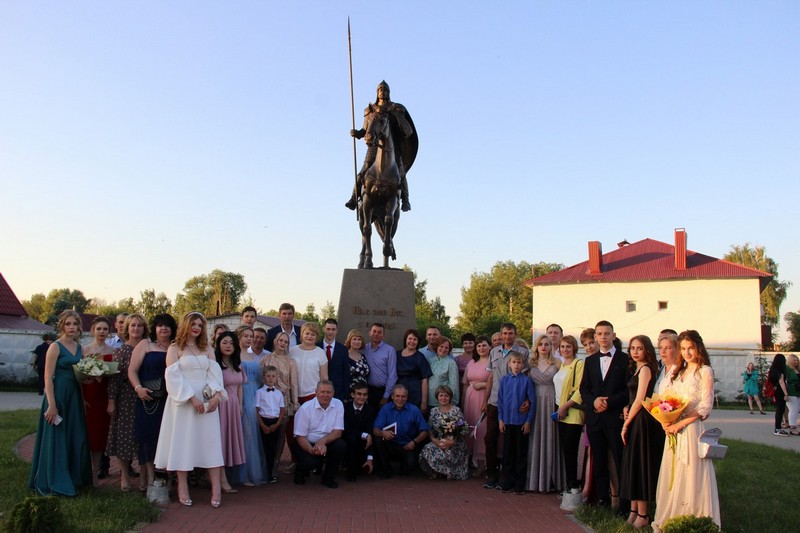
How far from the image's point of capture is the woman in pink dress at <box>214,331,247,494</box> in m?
7.11

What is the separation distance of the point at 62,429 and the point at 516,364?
4526 mm

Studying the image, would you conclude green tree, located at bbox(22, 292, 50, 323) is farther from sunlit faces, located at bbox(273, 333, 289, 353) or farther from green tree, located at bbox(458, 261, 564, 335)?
sunlit faces, located at bbox(273, 333, 289, 353)

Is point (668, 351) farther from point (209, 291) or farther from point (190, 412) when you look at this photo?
point (209, 291)

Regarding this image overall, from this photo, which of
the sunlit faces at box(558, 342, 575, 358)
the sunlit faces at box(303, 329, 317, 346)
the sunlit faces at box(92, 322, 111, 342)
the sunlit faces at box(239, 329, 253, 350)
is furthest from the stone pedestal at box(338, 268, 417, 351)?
the sunlit faces at box(92, 322, 111, 342)

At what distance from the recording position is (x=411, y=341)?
8562 mm

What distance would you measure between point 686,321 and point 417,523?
36644 mm

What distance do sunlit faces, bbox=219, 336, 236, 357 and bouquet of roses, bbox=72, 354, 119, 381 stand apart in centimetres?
100

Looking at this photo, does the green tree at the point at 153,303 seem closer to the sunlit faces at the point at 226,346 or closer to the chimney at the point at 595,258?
the chimney at the point at 595,258

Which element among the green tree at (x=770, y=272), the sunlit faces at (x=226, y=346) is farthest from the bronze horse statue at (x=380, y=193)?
Result: the green tree at (x=770, y=272)

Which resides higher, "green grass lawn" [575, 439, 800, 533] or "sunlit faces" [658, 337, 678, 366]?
"sunlit faces" [658, 337, 678, 366]

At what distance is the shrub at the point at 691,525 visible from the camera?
476 cm

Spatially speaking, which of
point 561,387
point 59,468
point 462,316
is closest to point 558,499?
point 561,387

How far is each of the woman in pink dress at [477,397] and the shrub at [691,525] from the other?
12.5 feet

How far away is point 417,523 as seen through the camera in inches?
234
